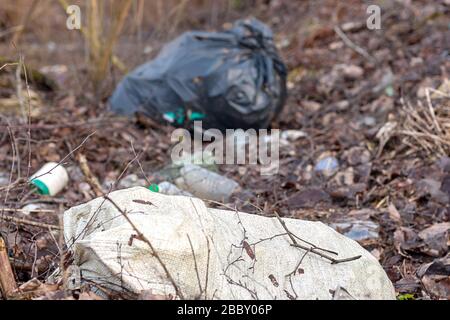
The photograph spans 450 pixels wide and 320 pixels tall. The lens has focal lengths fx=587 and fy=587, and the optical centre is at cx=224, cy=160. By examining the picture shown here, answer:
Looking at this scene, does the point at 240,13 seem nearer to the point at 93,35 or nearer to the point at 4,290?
the point at 93,35

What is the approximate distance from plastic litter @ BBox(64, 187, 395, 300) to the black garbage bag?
1918 mm

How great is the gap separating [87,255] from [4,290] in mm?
225

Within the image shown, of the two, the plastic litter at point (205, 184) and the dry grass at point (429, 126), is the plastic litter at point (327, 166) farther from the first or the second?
the plastic litter at point (205, 184)

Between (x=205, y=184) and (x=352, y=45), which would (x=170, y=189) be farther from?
(x=352, y=45)

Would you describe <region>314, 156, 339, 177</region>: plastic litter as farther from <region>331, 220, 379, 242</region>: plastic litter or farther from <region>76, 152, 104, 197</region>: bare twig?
<region>76, 152, 104, 197</region>: bare twig

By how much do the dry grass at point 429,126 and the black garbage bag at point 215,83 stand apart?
0.90m

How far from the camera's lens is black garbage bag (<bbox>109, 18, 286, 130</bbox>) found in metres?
3.57

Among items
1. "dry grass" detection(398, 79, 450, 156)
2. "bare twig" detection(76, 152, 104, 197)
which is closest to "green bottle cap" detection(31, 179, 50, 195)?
"bare twig" detection(76, 152, 104, 197)

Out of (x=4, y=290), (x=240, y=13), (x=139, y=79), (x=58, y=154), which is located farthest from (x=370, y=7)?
(x=4, y=290)

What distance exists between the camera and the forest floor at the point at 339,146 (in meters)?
2.16

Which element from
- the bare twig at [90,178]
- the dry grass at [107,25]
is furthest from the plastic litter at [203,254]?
the dry grass at [107,25]

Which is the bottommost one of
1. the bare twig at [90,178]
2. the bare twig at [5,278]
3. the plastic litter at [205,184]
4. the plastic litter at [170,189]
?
the plastic litter at [205,184]

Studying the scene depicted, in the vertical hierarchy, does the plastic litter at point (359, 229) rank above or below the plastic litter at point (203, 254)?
below
